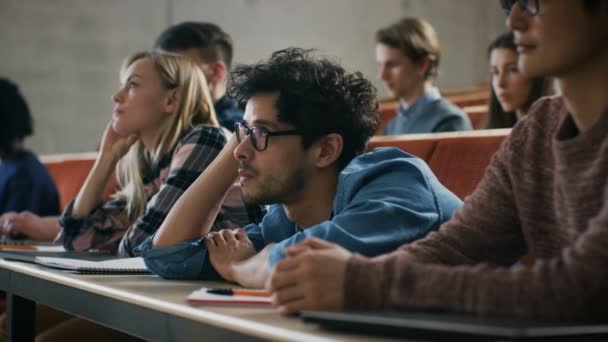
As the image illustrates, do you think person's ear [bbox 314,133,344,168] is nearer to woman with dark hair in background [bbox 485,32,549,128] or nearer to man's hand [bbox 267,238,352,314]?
man's hand [bbox 267,238,352,314]

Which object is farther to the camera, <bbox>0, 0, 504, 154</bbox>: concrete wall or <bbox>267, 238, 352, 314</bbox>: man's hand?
<bbox>0, 0, 504, 154</bbox>: concrete wall

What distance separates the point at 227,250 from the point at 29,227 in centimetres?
157

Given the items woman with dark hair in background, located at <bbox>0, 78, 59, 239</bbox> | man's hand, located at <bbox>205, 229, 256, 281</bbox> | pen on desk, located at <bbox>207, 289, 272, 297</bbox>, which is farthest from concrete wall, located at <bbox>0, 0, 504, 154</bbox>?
pen on desk, located at <bbox>207, 289, 272, 297</bbox>

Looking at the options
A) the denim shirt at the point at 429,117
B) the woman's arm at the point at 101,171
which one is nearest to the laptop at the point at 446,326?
the woman's arm at the point at 101,171

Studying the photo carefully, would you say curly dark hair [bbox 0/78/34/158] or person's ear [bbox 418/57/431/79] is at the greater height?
person's ear [bbox 418/57/431/79]

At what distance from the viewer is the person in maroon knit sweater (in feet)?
2.65

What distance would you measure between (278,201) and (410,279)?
0.62 m

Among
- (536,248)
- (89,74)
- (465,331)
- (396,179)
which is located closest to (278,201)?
(396,179)

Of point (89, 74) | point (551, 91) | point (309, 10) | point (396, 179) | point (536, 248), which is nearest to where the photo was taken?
point (536, 248)

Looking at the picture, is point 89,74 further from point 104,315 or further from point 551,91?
point 104,315

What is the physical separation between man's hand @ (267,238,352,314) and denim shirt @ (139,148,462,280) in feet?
0.79

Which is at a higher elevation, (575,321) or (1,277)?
(575,321)

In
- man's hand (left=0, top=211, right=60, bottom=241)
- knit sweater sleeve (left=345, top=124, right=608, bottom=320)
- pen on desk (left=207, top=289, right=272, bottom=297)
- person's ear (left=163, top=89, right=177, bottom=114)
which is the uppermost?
person's ear (left=163, top=89, right=177, bottom=114)

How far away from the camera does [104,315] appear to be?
48.8 inches
